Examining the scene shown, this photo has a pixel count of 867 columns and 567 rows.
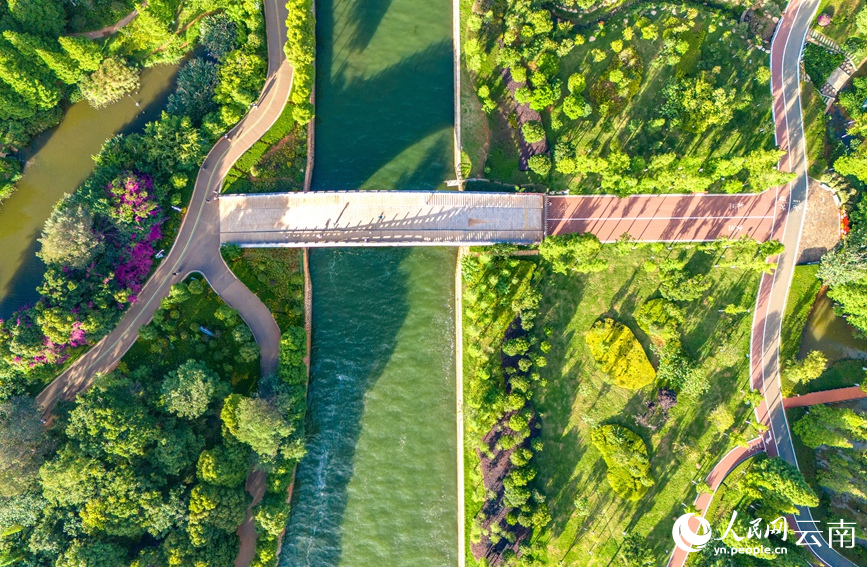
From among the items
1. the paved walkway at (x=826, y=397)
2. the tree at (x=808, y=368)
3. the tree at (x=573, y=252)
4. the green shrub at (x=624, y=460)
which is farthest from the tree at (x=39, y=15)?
the paved walkway at (x=826, y=397)

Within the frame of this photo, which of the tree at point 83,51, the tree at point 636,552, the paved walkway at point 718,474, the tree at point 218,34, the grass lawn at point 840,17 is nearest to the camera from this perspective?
the tree at point 83,51

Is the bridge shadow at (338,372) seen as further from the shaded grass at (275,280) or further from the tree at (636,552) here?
the tree at (636,552)

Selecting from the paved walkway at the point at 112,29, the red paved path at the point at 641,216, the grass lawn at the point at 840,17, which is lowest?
the red paved path at the point at 641,216

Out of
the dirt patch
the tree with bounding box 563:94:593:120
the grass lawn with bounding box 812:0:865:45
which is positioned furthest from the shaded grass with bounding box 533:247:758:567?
the grass lawn with bounding box 812:0:865:45

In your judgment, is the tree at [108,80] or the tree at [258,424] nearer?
the tree at [258,424]

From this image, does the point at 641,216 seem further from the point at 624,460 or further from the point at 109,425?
the point at 109,425

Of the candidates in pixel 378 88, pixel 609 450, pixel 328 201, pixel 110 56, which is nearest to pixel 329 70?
pixel 378 88
